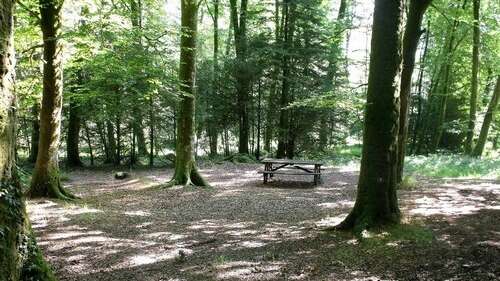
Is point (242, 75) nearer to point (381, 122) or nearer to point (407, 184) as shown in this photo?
point (407, 184)

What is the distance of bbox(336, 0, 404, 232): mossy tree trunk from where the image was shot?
6539 millimetres

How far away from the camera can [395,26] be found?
21.4 ft

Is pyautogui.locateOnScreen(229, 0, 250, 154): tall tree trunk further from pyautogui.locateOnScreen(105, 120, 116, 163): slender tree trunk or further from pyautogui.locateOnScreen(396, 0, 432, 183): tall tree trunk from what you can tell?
pyautogui.locateOnScreen(396, 0, 432, 183): tall tree trunk

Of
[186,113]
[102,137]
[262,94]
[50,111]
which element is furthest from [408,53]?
[102,137]

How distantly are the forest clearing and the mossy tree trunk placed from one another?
22 mm

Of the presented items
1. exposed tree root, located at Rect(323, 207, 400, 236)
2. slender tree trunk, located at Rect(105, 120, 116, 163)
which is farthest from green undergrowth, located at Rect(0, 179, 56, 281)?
slender tree trunk, located at Rect(105, 120, 116, 163)

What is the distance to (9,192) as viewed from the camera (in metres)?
3.59

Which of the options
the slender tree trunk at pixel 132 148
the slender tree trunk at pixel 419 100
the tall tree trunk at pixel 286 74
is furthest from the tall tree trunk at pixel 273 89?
the slender tree trunk at pixel 419 100

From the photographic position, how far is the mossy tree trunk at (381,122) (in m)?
6.54

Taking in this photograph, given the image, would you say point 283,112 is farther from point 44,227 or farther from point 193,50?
point 44,227

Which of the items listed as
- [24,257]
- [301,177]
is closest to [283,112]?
[301,177]

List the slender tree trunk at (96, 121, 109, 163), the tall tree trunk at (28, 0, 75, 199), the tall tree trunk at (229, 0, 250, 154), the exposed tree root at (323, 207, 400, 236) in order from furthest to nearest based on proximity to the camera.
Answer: the tall tree trunk at (229, 0, 250, 154)
the slender tree trunk at (96, 121, 109, 163)
the tall tree trunk at (28, 0, 75, 199)
the exposed tree root at (323, 207, 400, 236)

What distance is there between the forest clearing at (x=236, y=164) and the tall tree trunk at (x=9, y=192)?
0.02m

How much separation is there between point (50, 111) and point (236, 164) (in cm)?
1058
